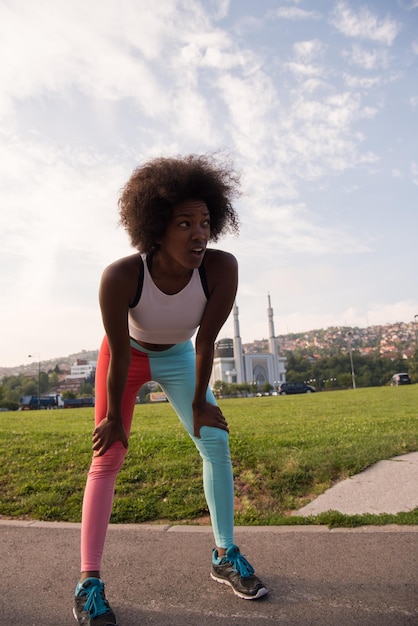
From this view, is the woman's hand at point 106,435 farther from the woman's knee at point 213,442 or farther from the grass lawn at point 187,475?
the grass lawn at point 187,475

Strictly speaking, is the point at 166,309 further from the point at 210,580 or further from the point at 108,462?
the point at 210,580

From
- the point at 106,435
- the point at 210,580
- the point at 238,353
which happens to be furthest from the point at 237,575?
the point at 238,353

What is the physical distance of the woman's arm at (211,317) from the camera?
9.74 ft

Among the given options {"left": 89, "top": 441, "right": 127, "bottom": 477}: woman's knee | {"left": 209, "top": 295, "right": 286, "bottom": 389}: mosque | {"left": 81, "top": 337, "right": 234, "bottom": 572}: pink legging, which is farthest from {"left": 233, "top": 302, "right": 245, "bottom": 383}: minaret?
{"left": 89, "top": 441, "right": 127, "bottom": 477}: woman's knee

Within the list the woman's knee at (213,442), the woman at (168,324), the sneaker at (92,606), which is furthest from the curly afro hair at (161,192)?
the sneaker at (92,606)

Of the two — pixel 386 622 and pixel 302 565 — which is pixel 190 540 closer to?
pixel 302 565

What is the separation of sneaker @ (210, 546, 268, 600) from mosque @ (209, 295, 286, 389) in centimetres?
11891

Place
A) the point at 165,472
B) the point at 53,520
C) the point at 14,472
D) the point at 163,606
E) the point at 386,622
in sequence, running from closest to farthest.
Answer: the point at 386,622, the point at 163,606, the point at 53,520, the point at 165,472, the point at 14,472

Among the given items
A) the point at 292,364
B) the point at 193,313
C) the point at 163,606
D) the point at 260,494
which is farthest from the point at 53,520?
the point at 292,364

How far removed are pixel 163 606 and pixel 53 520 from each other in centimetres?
225

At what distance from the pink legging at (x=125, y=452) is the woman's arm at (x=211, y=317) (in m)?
0.09

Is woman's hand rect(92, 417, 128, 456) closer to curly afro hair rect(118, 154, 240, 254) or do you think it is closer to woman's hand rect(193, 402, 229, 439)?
woman's hand rect(193, 402, 229, 439)

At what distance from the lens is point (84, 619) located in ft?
8.15

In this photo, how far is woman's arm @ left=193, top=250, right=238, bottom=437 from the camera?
9.74ft
